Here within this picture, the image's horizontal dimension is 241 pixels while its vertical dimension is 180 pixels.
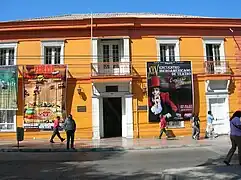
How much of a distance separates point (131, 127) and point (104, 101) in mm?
2464

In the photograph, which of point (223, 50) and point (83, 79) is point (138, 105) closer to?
point (83, 79)

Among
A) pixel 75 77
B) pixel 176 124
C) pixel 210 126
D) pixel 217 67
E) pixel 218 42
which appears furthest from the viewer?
pixel 218 42

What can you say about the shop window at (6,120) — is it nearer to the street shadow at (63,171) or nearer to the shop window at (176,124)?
the shop window at (176,124)

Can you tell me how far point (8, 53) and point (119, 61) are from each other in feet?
23.5

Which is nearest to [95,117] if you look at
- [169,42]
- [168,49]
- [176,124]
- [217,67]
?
A: [176,124]

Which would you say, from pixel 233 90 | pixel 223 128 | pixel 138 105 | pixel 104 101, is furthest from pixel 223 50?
pixel 104 101

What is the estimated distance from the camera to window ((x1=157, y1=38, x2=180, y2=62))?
77.8 ft

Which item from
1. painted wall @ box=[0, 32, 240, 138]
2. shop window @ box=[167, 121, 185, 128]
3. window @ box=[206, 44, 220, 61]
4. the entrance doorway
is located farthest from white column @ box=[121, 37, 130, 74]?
window @ box=[206, 44, 220, 61]

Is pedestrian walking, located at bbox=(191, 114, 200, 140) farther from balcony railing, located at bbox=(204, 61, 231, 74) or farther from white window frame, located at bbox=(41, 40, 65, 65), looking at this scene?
white window frame, located at bbox=(41, 40, 65, 65)

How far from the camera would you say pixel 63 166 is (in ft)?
39.8

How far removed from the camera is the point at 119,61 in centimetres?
2342

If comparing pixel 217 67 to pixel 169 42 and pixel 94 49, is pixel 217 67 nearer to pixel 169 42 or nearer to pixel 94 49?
pixel 169 42

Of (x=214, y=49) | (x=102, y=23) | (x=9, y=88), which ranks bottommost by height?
(x=9, y=88)

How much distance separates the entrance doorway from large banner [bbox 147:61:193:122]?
88.0 inches
